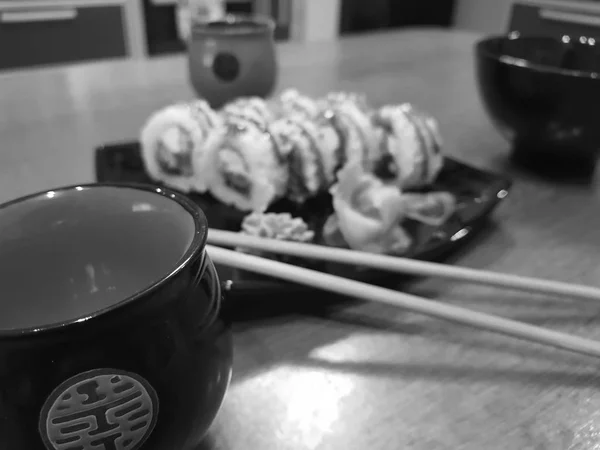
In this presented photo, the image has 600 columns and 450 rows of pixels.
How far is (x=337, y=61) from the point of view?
1.29m

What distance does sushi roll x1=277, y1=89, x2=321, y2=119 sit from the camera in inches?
26.5

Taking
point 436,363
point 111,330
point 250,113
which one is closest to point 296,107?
point 250,113

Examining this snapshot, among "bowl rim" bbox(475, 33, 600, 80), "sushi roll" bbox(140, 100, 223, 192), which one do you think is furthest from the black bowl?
"sushi roll" bbox(140, 100, 223, 192)

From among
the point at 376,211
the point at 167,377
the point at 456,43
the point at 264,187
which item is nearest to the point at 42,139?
the point at 264,187

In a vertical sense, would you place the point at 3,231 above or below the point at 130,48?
above

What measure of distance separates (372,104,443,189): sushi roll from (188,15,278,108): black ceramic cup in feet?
0.80

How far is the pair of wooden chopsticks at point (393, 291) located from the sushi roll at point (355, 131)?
Answer: 8.7 inches

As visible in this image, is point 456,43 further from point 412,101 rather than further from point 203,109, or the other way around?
point 203,109

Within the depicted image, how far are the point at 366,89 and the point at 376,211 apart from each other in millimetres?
632

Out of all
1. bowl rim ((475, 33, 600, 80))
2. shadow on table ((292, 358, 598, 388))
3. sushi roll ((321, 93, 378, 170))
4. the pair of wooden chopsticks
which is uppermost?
bowl rim ((475, 33, 600, 80))

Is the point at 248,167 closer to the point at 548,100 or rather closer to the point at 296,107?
the point at 296,107

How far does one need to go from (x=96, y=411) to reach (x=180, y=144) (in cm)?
45

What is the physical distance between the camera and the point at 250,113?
0.66 m

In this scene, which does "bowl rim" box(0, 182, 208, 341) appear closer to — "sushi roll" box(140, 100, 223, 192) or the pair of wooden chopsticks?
the pair of wooden chopsticks
